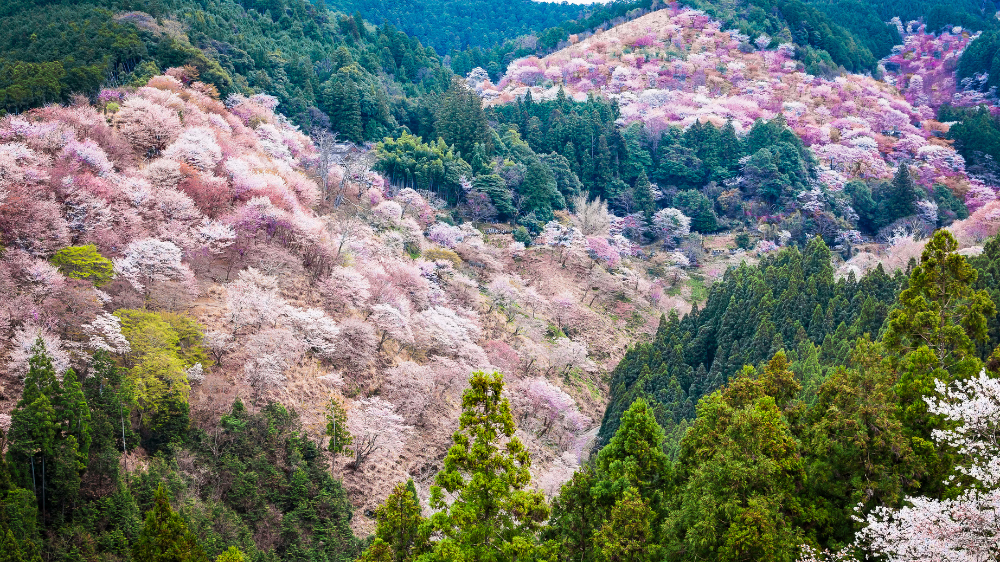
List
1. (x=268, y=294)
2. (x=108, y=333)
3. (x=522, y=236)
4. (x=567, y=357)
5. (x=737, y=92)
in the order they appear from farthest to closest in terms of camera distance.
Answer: (x=737, y=92)
(x=522, y=236)
(x=567, y=357)
(x=268, y=294)
(x=108, y=333)

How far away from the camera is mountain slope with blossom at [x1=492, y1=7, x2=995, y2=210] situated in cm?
7625

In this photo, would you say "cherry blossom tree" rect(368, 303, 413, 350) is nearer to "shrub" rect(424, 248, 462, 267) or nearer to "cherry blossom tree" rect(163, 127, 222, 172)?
"shrub" rect(424, 248, 462, 267)

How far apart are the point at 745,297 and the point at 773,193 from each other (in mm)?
34086

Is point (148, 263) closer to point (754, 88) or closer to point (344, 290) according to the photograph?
point (344, 290)

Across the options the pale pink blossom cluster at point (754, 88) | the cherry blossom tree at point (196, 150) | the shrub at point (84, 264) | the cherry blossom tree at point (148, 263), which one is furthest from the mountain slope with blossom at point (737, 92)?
the shrub at point (84, 264)

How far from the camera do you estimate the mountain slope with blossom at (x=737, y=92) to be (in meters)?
76.2

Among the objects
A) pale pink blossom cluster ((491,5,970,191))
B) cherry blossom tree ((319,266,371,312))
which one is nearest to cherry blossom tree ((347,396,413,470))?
cherry blossom tree ((319,266,371,312))

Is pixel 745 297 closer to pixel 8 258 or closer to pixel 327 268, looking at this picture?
pixel 327 268

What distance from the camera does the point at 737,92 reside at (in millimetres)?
89188

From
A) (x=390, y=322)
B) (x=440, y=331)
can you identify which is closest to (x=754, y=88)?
(x=440, y=331)

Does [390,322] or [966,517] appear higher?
[390,322]

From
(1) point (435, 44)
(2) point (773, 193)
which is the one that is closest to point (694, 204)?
(2) point (773, 193)

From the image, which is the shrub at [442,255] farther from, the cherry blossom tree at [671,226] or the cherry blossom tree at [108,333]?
the cherry blossom tree at [108,333]

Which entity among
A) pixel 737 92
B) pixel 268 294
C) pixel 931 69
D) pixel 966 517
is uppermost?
pixel 931 69
